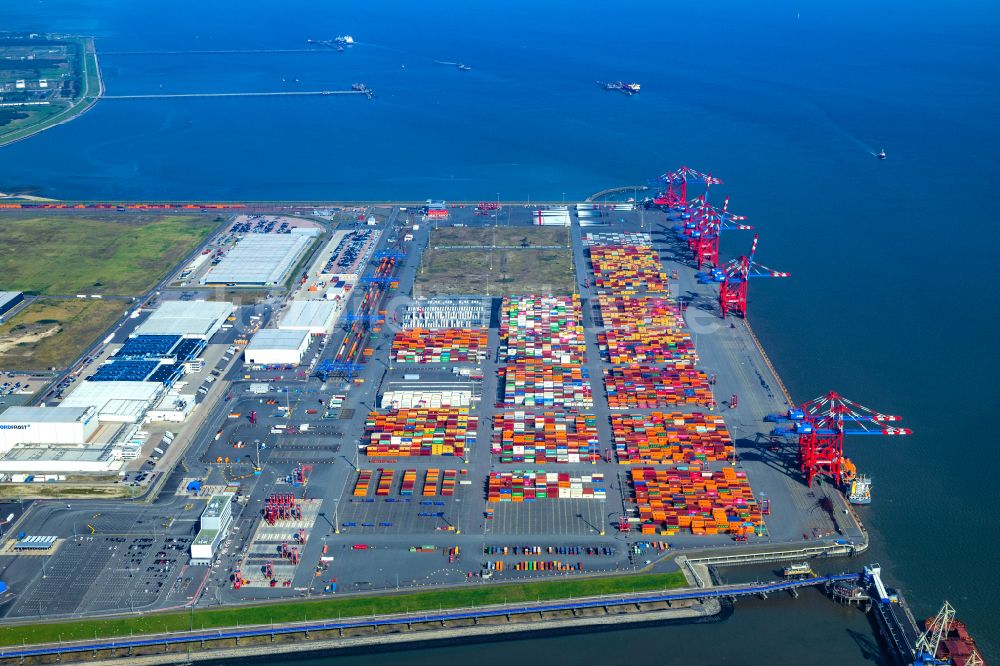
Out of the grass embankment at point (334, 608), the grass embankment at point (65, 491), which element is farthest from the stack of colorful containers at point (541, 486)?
the grass embankment at point (65, 491)

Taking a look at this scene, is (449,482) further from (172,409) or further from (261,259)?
(261,259)

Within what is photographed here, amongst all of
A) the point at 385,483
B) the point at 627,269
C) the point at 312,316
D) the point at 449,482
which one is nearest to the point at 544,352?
the point at 449,482

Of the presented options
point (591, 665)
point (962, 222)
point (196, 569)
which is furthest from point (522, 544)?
point (962, 222)

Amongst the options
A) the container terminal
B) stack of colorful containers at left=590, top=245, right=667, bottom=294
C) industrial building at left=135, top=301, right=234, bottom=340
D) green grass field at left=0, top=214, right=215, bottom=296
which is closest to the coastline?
the container terminal

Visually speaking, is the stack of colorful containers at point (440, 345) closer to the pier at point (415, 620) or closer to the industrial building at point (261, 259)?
the industrial building at point (261, 259)

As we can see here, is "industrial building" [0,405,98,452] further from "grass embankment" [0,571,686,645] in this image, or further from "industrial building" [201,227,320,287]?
"industrial building" [201,227,320,287]

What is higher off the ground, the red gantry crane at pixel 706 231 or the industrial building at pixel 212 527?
the red gantry crane at pixel 706 231

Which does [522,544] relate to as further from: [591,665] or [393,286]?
[393,286]
